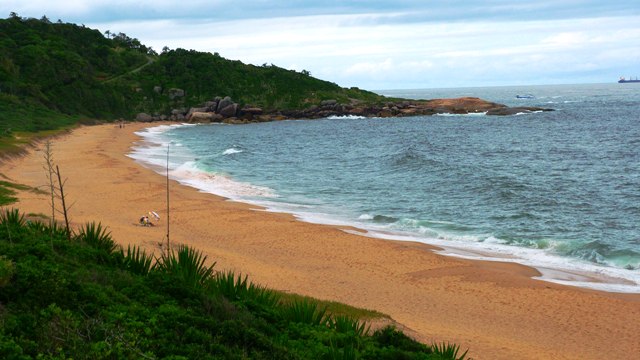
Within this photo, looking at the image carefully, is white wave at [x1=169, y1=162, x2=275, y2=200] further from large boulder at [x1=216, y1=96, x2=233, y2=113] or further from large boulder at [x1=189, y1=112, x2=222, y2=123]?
large boulder at [x1=216, y1=96, x2=233, y2=113]

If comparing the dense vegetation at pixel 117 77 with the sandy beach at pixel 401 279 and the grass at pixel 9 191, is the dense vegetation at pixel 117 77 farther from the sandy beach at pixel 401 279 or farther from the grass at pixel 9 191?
the sandy beach at pixel 401 279

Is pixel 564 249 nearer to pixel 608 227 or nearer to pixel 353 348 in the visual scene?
pixel 608 227

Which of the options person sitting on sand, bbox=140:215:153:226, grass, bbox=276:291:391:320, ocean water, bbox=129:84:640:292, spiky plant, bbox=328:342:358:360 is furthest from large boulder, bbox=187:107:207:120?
spiky plant, bbox=328:342:358:360

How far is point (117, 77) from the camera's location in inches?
4023

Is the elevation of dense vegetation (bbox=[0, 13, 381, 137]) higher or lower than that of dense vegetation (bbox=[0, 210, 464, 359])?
higher

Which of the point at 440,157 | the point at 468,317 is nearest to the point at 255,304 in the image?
the point at 468,317

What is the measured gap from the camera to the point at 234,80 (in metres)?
108

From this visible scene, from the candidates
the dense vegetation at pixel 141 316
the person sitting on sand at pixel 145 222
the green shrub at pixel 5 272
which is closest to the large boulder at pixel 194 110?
the person sitting on sand at pixel 145 222

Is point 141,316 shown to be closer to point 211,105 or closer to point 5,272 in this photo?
point 5,272

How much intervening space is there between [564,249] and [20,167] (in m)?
25.7

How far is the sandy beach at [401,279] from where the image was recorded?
461 inches

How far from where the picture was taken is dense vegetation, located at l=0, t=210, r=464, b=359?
21.2 feet

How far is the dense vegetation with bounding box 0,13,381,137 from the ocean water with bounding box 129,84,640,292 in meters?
30.0

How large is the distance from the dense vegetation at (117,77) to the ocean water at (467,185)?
30.0 m
